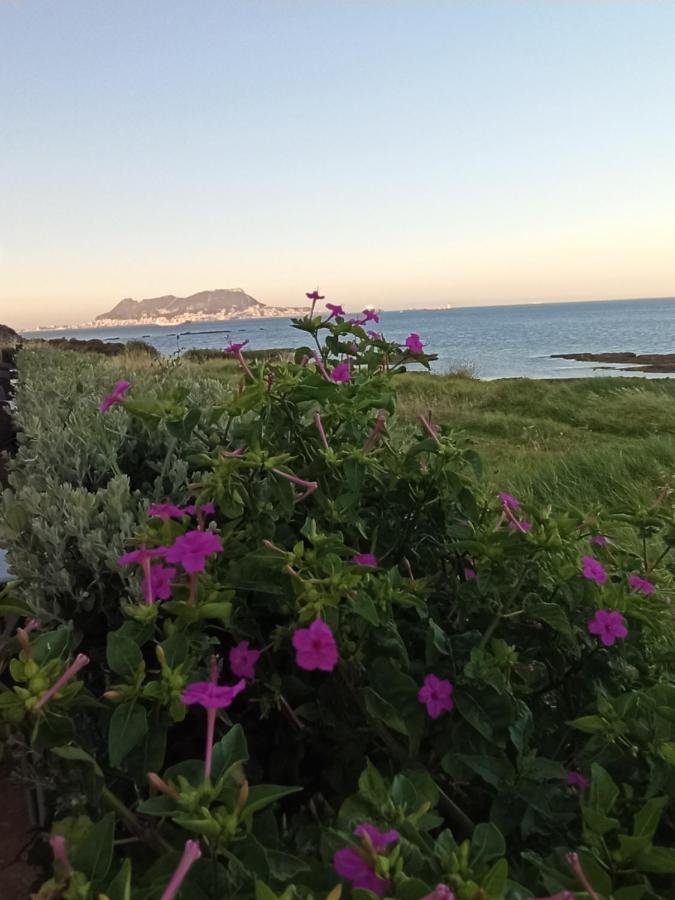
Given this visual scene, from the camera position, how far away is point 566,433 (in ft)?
30.8

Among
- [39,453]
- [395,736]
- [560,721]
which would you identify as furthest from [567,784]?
[39,453]

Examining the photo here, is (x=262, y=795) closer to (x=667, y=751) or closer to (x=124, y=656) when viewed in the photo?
(x=124, y=656)

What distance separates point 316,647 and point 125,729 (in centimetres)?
35

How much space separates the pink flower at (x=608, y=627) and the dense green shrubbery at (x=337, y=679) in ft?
0.04

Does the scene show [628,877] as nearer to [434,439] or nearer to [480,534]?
[480,534]

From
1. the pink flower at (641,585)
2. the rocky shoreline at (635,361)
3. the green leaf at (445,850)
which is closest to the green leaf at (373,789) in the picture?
the green leaf at (445,850)

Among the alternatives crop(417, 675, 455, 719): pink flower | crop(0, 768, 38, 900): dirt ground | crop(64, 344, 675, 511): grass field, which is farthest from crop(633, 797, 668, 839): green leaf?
crop(0, 768, 38, 900): dirt ground

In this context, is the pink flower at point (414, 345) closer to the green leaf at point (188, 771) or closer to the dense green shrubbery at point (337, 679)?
the dense green shrubbery at point (337, 679)

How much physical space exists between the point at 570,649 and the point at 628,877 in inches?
28.3

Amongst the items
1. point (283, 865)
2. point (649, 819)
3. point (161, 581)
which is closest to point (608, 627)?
point (649, 819)

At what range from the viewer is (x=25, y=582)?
200cm

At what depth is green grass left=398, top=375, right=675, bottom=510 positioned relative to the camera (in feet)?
16.6

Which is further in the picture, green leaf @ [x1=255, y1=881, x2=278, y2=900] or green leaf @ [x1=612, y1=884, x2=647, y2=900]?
green leaf @ [x1=612, y1=884, x2=647, y2=900]

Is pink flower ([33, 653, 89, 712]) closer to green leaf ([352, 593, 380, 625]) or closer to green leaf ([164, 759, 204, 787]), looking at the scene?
green leaf ([164, 759, 204, 787])
